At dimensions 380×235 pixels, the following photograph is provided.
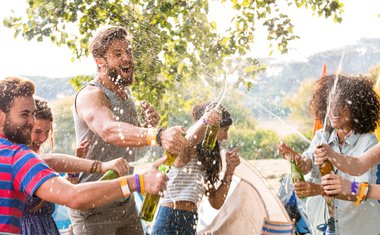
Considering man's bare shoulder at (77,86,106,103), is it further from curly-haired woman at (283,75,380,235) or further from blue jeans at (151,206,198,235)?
curly-haired woman at (283,75,380,235)

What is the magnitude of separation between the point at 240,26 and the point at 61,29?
191 centimetres

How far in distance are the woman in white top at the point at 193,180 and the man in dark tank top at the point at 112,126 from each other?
0.26 meters

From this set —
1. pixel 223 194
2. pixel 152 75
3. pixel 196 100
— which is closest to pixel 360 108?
pixel 223 194

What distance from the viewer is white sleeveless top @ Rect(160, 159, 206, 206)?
113 inches

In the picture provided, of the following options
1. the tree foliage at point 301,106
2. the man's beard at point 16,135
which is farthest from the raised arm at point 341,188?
the tree foliage at point 301,106

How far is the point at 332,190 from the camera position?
7.72 feet

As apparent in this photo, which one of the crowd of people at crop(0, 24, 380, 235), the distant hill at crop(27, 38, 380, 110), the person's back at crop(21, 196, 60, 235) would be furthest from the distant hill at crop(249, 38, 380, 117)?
the person's back at crop(21, 196, 60, 235)

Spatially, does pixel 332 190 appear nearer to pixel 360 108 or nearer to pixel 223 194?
pixel 360 108

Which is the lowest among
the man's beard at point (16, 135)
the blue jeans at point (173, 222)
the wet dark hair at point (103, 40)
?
the blue jeans at point (173, 222)

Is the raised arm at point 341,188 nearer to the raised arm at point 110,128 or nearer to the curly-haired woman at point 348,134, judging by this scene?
the curly-haired woman at point 348,134

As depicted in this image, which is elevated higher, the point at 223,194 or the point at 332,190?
the point at 332,190

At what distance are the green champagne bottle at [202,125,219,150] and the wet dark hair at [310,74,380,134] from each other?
0.55 meters

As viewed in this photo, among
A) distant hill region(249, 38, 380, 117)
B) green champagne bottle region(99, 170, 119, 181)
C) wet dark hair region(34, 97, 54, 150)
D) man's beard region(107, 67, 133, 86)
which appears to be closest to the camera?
green champagne bottle region(99, 170, 119, 181)

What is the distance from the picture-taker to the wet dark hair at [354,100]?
280 centimetres
